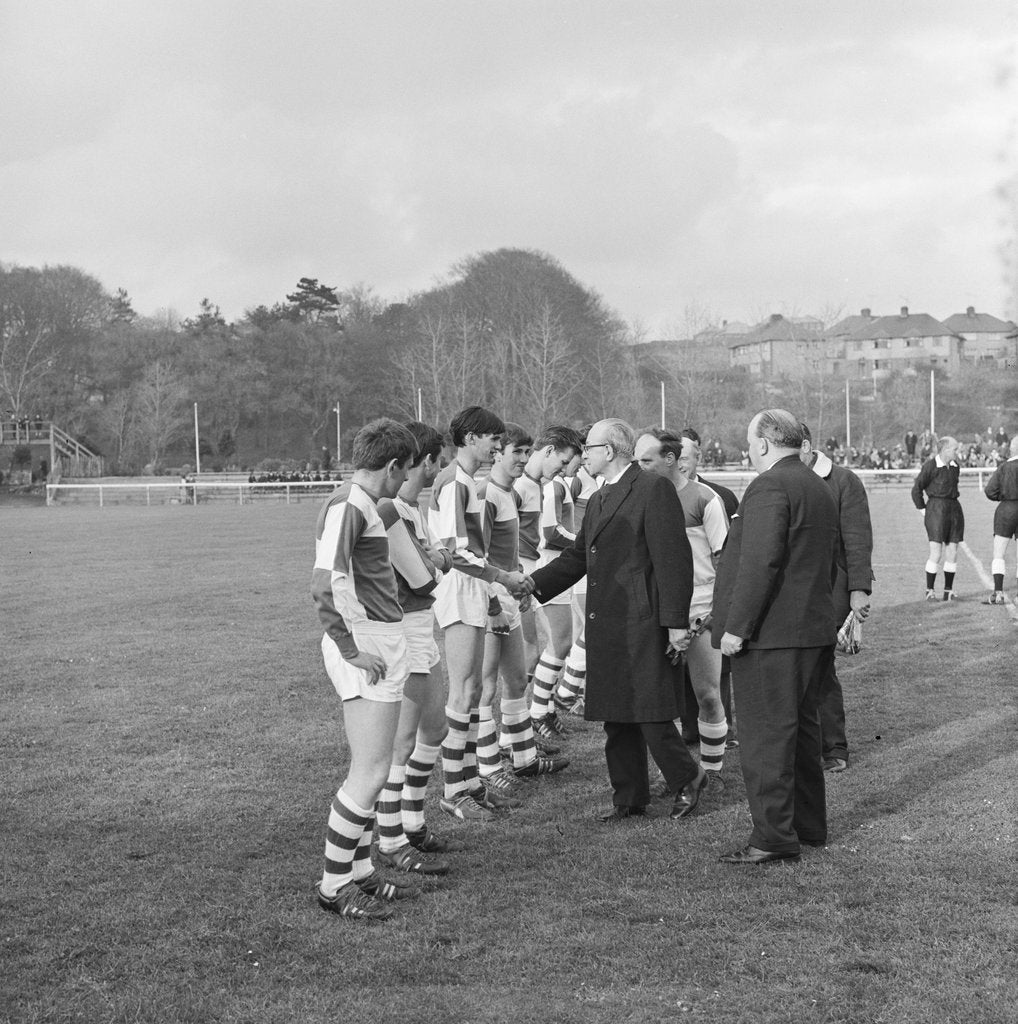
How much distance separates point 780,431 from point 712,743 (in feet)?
7.30

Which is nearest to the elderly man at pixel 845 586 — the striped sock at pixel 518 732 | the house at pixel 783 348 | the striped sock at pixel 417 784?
the striped sock at pixel 518 732

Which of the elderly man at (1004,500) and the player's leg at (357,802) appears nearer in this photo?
the player's leg at (357,802)

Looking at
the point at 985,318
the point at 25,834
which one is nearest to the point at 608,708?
the point at 25,834

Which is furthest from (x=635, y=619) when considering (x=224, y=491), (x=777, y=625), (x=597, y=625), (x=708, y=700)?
(x=224, y=491)

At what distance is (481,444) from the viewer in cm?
669

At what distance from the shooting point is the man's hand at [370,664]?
4.83 meters

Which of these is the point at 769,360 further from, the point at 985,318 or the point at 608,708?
the point at 608,708

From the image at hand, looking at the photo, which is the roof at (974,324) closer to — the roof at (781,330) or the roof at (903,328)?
the roof at (903,328)

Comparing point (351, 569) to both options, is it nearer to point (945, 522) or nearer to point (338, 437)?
point (945, 522)

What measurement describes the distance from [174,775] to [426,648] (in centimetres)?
258

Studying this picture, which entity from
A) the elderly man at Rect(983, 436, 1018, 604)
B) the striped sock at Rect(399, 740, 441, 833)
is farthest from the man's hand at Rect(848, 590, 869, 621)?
the elderly man at Rect(983, 436, 1018, 604)

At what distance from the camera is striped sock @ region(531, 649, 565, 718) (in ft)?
27.5

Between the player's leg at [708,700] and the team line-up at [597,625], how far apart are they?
0.01m

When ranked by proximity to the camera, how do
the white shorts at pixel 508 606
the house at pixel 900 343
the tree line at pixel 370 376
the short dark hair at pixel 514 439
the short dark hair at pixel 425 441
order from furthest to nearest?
the house at pixel 900 343
the tree line at pixel 370 376
the short dark hair at pixel 514 439
the white shorts at pixel 508 606
the short dark hair at pixel 425 441
